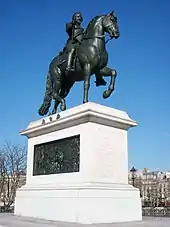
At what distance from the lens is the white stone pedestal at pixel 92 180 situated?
10219 millimetres

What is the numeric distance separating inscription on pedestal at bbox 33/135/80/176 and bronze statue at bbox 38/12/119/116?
164 centimetres

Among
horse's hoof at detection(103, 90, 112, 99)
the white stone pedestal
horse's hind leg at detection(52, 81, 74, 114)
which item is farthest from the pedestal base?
horse's hind leg at detection(52, 81, 74, 114)

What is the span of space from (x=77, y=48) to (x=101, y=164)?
15.6ft

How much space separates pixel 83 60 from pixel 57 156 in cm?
377

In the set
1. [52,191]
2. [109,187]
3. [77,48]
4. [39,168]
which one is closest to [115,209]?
[109,187]

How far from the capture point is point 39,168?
13.3m

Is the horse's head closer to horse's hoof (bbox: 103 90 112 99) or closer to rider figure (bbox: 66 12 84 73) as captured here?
rider figure (bbox: 66 12 84 73)

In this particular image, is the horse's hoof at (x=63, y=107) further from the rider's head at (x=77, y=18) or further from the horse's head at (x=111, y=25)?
the rider's head at (x=77, y=18)

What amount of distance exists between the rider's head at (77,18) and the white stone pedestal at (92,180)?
4.17 metres

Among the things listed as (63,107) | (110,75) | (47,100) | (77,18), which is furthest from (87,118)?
(77,18)

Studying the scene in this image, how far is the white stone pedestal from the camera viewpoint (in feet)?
33.5

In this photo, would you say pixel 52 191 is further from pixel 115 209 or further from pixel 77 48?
pixel 77 48

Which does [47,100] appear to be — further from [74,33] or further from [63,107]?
[74,33]

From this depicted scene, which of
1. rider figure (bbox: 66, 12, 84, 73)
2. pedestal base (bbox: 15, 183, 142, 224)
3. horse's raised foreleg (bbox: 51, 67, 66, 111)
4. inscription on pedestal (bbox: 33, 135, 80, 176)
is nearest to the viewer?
pedestal base (bbox: 15, 183, 142, 224)
